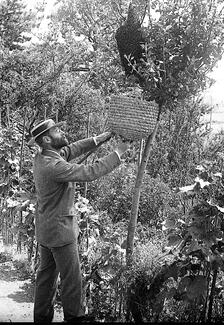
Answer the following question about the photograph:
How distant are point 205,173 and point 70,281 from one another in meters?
1.31

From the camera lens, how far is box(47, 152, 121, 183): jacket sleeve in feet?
10.4

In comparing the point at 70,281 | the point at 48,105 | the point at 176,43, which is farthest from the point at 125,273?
the point at 48,105

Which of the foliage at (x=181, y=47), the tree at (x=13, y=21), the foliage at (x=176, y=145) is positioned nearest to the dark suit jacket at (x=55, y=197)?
the foliage at (x=181, y=47)

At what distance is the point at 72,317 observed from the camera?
11.1 feet

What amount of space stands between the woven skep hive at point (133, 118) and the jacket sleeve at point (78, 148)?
0.35 metres

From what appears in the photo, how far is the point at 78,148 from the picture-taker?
370 cm

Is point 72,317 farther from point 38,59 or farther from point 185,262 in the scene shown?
point 38,59

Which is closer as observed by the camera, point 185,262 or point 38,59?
point 185,262

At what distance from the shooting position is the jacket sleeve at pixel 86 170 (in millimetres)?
3162

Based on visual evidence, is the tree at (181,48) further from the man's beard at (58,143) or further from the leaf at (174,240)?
the leaf at (174,240)

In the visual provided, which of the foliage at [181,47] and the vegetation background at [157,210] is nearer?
the vegetation background at [157,210]

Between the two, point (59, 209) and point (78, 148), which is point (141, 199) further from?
point (59, 209)

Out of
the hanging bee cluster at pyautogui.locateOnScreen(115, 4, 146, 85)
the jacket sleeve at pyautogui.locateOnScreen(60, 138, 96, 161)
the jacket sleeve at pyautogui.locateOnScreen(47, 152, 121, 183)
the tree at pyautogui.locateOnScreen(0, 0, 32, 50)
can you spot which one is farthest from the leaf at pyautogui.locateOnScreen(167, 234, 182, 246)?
the tree at pyautogui.locateOnScreen(0, 0, 32, 50)

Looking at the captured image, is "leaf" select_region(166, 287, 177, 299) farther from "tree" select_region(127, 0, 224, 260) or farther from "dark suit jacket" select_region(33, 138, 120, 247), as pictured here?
"tree" select_region(127, 0, 224, 260)
